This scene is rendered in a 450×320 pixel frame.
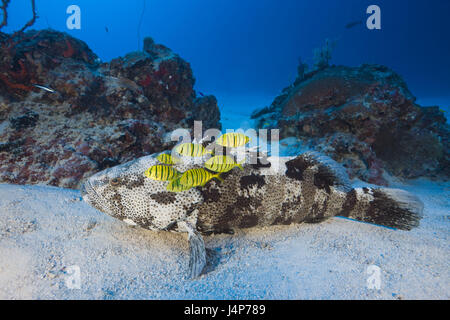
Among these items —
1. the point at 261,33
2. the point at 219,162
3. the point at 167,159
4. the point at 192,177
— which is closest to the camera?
the point at 192,177

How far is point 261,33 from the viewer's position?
119812 millimetres

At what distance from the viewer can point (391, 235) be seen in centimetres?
315

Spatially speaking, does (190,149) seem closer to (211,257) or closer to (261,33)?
(211,257)

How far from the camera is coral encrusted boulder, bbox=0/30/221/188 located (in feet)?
14.1

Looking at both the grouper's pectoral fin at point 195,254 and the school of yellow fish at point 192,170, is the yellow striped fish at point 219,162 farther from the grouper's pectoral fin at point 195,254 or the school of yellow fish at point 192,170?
the grouper's pectoral fin at point 195,254

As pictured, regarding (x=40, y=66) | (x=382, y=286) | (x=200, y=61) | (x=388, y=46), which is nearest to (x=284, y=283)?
(x=382, y=286)

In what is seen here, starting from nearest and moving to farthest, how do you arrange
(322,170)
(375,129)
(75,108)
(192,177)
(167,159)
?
1. (192,177)
2. (167,159)
3. (322,170)
4. (75,108)
5. (375,129)

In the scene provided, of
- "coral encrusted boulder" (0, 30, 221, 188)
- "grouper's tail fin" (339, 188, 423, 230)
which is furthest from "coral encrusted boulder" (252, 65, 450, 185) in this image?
"coral encrusted boulder" (0, 30, 221, 188)

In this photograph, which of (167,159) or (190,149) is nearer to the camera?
(190,149)

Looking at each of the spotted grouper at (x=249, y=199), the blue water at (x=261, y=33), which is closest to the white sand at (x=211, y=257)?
the spotted grouper at (x=249, y=199)

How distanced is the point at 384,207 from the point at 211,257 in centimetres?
255

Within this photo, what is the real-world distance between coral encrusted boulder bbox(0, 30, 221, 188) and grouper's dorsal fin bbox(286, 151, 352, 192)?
3.01 m

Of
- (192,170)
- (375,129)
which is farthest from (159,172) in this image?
(375,129)
